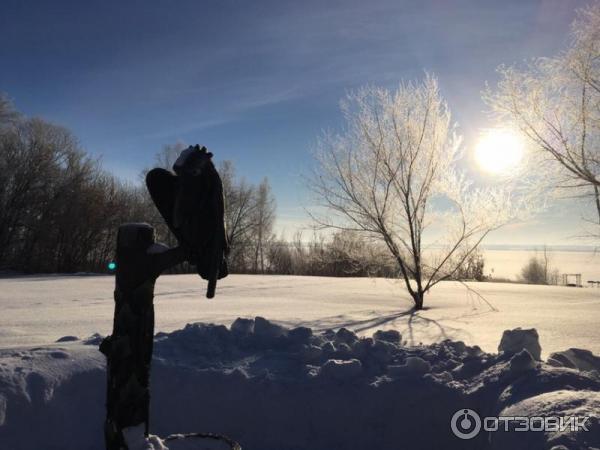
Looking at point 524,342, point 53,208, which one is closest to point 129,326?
point 524,342

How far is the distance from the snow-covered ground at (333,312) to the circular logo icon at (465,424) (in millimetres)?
1397

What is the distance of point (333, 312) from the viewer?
6.21 meters

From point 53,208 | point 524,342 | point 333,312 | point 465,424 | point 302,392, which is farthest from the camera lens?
point 53,208

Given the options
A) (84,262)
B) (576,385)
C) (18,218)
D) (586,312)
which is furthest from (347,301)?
(18,218)

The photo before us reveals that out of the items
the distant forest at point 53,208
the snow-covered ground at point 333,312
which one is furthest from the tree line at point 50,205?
the snow-covered ground at point 333,312

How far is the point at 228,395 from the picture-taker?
279 centimetres

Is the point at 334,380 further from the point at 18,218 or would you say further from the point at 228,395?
the point at 18,218

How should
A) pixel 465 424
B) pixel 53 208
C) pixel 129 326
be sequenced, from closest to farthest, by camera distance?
A: pixel 129 326, pixel 465 424, pixel 53 208

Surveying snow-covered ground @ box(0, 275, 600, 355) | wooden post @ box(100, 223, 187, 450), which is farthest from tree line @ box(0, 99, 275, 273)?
wooden post @ box(100, 223, 187, 450)

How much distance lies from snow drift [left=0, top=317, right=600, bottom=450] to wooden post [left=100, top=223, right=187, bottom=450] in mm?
738

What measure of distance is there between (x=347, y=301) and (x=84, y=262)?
1606 centimetres

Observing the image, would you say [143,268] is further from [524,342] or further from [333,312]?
[333,312]

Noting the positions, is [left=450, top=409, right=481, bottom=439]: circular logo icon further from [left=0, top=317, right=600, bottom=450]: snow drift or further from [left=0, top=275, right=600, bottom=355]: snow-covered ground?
[left=0, top=275, right=600, bottom=355]: snow-covered ground

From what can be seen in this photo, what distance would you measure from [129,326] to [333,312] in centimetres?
453
